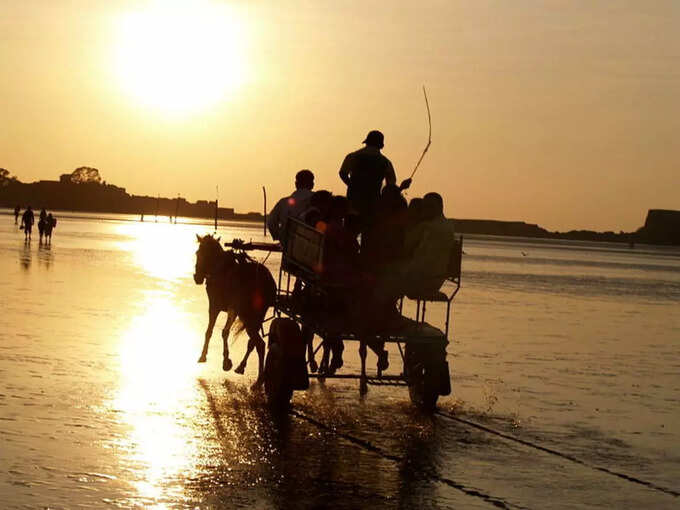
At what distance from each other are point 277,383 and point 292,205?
2475mm

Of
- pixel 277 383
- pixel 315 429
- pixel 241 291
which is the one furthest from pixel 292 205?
pixel 315 429

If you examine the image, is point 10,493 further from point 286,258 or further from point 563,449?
point 286,258

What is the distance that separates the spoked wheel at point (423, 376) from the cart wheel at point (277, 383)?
1.38 m

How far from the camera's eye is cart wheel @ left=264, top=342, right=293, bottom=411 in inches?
460

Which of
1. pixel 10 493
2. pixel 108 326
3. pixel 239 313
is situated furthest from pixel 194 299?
pixel 10 493

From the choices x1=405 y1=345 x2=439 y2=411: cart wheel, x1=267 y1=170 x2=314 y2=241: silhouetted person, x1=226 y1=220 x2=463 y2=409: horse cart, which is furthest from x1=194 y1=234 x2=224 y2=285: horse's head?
x1=405 y1=345 x2=439 y2=411: cart wheel

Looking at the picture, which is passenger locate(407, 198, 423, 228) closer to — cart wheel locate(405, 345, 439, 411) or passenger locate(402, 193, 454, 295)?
passenger locate(402, 193, 454, 295)

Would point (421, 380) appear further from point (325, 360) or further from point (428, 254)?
point (325, 360)

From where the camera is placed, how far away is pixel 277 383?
11734 millimetres

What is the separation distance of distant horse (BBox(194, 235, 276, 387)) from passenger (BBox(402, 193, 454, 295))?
215 cm

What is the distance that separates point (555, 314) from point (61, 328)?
14.6 m

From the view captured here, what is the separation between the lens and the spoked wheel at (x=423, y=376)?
12023mm

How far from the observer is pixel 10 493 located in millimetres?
7832

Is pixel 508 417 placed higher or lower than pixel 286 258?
lower
